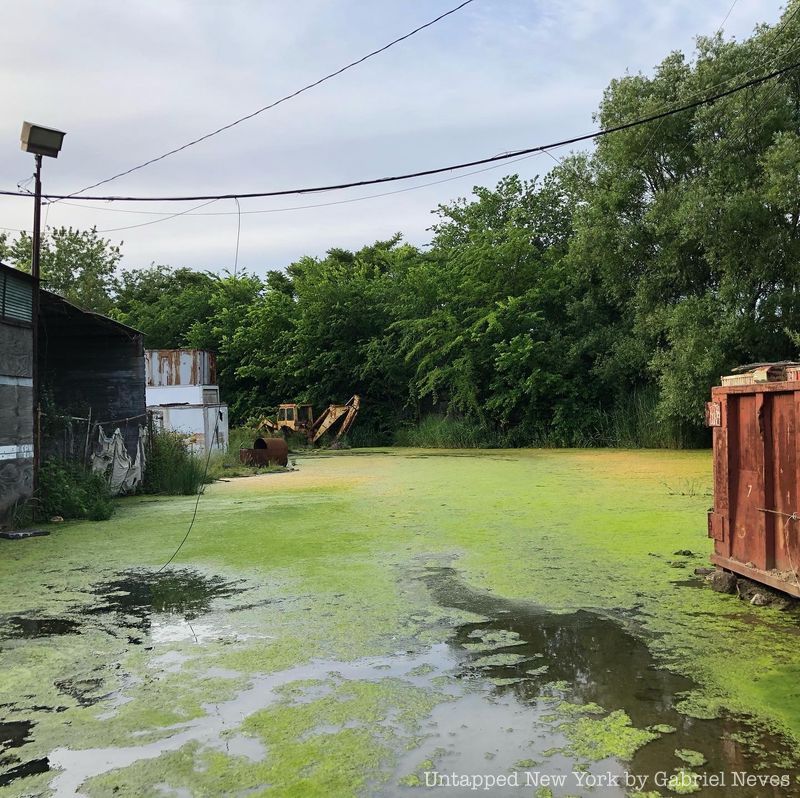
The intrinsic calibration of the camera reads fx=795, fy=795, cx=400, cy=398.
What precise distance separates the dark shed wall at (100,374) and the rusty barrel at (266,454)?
13.5 feet

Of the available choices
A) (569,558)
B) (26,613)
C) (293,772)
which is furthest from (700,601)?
(26,613)

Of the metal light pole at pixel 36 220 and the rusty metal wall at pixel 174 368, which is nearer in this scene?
the metal light pole at pixel 36 220

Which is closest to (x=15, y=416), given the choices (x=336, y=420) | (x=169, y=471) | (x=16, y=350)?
(x=16, y=350)

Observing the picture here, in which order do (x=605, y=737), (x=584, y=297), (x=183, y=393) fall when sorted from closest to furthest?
(x=605, y=737)
(x=183, y=393)
(x=584, y=297)

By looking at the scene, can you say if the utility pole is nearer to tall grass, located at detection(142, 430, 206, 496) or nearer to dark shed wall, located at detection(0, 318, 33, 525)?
dark shed wall, located at detection(0, 318, 33, 525)

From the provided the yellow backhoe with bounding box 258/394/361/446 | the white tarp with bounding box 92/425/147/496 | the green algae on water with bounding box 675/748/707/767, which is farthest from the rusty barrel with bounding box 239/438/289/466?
→ the green algae on water with bounding box 675/748/707/767

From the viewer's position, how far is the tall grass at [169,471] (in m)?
11.1

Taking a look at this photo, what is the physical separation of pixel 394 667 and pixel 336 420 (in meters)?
18.7

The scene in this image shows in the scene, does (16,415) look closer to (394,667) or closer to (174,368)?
(394,667)

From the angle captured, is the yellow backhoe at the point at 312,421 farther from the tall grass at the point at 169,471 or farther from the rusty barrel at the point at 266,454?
the tall grass at the point at 169,471

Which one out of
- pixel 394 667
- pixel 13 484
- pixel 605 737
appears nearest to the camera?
pixel 605 737

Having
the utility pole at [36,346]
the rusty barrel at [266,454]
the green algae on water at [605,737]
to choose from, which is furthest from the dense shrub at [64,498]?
the green algae on water at [605,737]

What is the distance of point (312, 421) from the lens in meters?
22.4

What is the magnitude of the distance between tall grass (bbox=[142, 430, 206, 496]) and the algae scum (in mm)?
6817
